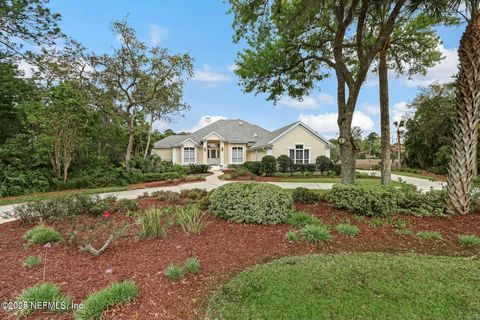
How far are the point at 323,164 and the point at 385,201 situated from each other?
17.7 meters

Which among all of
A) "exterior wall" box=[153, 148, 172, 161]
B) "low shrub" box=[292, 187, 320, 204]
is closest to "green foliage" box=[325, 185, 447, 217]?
"low shrub" box=[292, 187, 320, 204]

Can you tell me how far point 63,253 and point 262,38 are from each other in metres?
9.40

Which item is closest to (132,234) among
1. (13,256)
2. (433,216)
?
(13,256)

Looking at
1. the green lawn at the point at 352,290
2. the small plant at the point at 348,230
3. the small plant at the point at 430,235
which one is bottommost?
the green lawn at the point at 352,290

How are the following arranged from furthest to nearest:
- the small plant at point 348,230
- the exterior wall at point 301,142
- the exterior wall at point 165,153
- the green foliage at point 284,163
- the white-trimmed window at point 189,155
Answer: the exterior wall at point 165,153 < the white-trimmed window at point 189,155 < the exterior wall at point 301,142 < the green foliage at point 284,163 < the small plant at point 348,230

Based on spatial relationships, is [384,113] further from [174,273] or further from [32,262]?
[32,262]

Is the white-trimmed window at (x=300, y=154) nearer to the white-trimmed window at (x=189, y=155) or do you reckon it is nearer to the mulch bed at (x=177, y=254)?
the white-trimmed window at (x=189, y=155)

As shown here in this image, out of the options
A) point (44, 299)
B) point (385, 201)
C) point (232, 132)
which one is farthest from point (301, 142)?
point (44, 299)

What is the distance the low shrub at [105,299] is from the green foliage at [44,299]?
222 mm

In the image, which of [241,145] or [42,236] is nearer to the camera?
[42,236]

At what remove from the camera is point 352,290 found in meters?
2.96

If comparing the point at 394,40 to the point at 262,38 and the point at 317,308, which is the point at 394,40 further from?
the point at 317,308

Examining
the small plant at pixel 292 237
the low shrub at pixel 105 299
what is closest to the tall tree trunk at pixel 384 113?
the small plant at pixel 292 237

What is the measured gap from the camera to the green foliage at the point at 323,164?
23297mm
